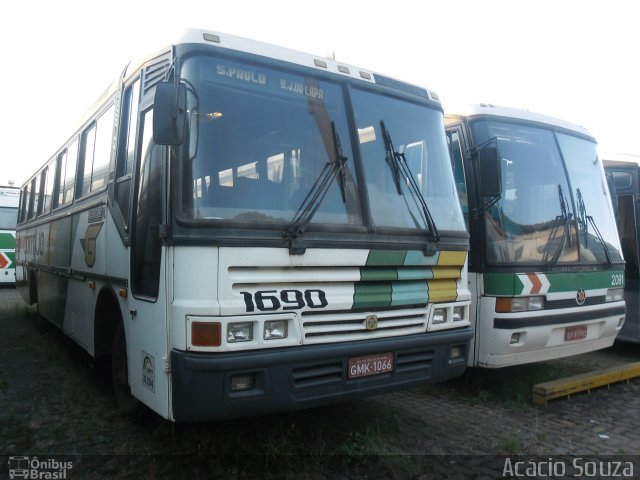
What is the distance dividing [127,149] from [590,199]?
4.86 m

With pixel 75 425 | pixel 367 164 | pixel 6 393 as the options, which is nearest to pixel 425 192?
pixel 367 164

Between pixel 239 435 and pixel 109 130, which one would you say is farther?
pixel 109 130

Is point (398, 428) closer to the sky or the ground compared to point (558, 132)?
Result: closer to the ground

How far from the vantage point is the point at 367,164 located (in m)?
4.26

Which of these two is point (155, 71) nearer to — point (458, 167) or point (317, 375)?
point (317, 375)

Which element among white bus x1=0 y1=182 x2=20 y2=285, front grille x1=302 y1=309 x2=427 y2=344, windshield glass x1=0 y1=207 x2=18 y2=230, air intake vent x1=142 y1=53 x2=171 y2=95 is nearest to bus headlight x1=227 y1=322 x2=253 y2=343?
front grille x1=302 y1=309 x2=427 y2=344

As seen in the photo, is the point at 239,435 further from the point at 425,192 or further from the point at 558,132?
the point at 558,132

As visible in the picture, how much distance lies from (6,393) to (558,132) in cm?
649

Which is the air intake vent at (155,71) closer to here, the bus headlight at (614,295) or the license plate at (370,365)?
the license plate at (370,365)

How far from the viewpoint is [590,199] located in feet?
20.7

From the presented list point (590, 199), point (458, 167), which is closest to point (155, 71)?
point (458, 167)

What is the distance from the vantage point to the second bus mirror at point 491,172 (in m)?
5.44

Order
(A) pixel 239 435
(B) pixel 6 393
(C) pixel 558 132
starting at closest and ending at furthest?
(A) pixel 239 435 → (B) pixel 6 393 → (C) pixel 558 132

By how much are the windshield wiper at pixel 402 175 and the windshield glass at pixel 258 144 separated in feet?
1.31
